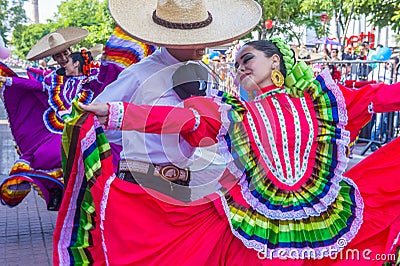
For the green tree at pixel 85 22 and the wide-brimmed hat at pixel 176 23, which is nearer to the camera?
the wide-brimmed hat at pixel 176 23

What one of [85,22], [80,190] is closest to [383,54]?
[80,190]

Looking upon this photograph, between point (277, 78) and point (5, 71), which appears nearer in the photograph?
point (277, 78)

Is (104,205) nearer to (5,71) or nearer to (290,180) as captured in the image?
(290,180)

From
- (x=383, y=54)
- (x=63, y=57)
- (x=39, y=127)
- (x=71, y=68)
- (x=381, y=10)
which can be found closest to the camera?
(x=39, y=127)

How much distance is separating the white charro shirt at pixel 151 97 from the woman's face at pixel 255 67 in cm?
38

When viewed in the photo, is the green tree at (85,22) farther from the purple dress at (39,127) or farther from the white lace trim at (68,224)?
the white lace trim at (68,224)

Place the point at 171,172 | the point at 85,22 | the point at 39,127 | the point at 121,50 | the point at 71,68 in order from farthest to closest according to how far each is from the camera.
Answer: the point at 85,22 < the point at 71,68 < the point at 39,127 < the point at 121,50 < the point at 171,172

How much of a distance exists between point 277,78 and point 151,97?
2.22ft

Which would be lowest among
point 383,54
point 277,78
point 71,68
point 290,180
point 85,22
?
point 85,22

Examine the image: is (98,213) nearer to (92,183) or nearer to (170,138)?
(92,183)

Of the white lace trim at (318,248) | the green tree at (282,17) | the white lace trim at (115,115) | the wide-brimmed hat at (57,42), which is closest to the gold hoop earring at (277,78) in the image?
the white lace trim at (318,248)

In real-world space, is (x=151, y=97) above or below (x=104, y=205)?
above

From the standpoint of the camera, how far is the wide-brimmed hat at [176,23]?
8.61ft

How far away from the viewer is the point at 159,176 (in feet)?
8.82
